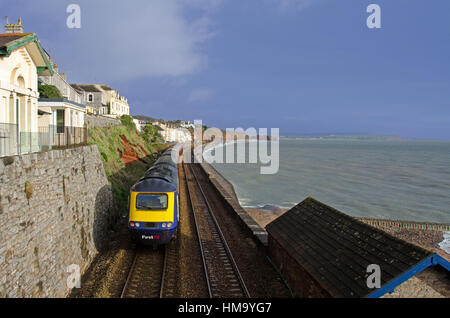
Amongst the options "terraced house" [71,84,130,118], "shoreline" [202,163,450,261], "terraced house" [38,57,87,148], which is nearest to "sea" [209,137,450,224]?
"shoreline" [202,163,450,261]

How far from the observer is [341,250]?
7.10m

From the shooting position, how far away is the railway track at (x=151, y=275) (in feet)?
28.5

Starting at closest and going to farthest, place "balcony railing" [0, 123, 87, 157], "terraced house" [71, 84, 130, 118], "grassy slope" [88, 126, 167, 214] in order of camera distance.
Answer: "balcony railing" [0, 123, 87, 157]
"grassy slope" [88, 126, 167, 214]
"terraced house" [71, 84, 130, 118]

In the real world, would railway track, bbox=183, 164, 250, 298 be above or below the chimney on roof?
below

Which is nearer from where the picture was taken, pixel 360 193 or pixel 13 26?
pixel 13 26

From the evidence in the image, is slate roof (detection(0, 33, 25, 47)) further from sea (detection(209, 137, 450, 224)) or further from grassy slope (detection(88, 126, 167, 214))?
sea (detection(209, 137, 450, 224))

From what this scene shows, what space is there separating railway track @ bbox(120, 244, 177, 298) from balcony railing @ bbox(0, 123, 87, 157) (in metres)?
4.99

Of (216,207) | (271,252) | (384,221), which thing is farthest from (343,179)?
(271,252)

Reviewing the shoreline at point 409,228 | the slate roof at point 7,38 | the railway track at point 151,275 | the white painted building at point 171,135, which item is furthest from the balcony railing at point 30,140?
the white painted building at point 171,135

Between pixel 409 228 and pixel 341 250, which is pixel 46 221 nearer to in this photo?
pixel 341 250

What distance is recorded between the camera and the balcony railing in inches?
290

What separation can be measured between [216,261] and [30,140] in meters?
7.50

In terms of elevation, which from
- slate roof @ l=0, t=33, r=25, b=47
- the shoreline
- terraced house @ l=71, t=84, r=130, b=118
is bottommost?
the shoreline

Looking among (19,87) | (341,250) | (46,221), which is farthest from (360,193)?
(19,87)
